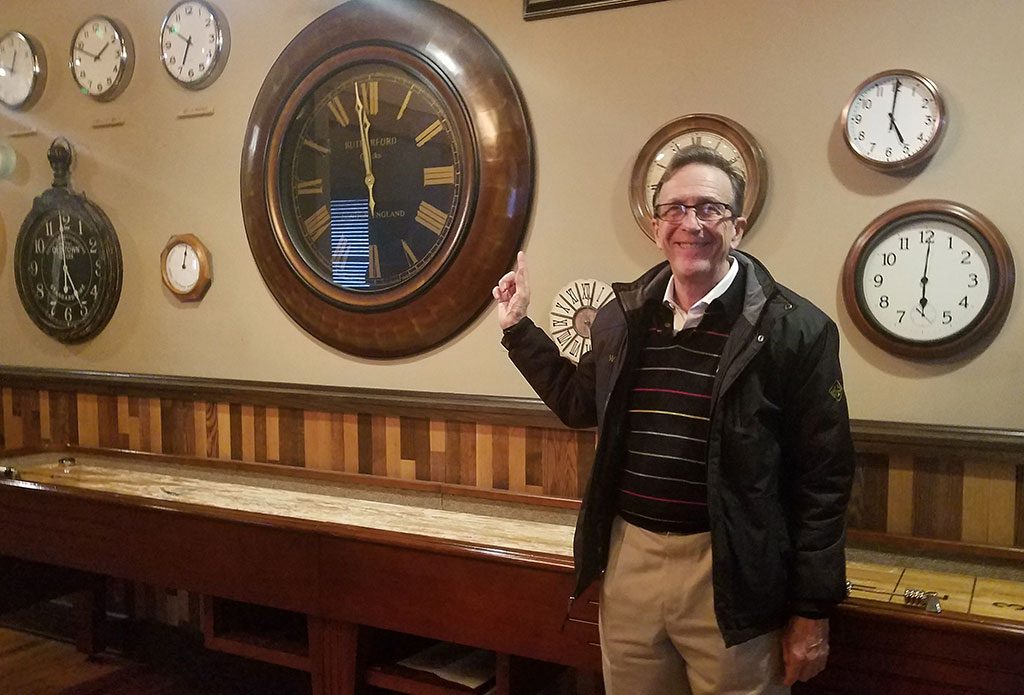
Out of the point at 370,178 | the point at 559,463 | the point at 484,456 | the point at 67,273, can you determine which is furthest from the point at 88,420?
the point at 559,463

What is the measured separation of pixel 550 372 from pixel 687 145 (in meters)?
0.82

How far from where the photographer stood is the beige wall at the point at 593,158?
2.12m

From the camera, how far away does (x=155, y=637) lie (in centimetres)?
345

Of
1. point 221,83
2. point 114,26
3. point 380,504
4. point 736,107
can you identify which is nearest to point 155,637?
point 380,504

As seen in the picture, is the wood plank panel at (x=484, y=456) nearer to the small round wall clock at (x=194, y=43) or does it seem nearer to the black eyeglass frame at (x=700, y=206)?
the black eyeglass frame at (x=700, y=206)

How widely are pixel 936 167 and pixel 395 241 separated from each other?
5.30ft

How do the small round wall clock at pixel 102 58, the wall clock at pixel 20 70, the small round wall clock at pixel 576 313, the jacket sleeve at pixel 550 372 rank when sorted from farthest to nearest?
the wall clock at pixel 20 70 → the small round wall clock at pixel 102 58 → the small round wall clock at pixel 576 313 → the jacket sleeve at pixel 550 372

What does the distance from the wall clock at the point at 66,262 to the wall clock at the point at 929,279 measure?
9.21 feet

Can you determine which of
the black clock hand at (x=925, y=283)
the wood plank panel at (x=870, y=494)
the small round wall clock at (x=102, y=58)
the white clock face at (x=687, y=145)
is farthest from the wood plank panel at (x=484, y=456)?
the small round wall clock at (x=102, y=58)

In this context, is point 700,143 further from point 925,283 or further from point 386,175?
point 386,175

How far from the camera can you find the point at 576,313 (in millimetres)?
2604

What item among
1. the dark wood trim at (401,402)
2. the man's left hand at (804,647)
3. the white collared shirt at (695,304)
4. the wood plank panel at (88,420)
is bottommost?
the man's left hand at (804,647)

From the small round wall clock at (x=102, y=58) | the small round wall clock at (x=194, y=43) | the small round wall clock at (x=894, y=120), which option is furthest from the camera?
the small round wall clock at (x=102, y=58)

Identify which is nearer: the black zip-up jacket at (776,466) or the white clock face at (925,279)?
the black zip-up jacket at (776,466)
